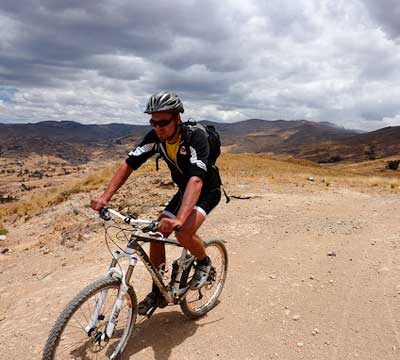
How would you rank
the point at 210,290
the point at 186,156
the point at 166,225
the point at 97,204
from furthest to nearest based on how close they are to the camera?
1. the point at 210,290
2. the point at 186,156
3. the point at 97,204
4. the point at 166,225

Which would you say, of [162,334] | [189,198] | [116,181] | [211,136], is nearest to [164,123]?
[211,136]

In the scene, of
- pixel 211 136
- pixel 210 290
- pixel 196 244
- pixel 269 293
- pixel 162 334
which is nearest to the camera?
pixel 211 136

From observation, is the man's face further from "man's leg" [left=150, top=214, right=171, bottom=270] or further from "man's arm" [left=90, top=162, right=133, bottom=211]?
"man's leg" [left=150, top=214, right=171, bottom=270]

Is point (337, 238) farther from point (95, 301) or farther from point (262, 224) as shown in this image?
point (95, 301)

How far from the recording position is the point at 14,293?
26.2 ft

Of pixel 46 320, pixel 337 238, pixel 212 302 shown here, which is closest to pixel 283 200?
pixel 337 238

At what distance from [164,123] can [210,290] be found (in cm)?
303

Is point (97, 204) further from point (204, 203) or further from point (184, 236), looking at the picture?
point (204, 203)

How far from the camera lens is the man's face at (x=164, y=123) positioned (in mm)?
4532

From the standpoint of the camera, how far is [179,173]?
16.8 ft

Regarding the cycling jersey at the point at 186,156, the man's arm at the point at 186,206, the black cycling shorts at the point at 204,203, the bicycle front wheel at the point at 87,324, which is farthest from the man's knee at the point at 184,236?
the bicycle front wheel at the point at 87,324

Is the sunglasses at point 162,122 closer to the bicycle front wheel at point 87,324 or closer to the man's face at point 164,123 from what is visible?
the man's face at point 164,123

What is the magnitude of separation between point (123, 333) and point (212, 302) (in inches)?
72.6

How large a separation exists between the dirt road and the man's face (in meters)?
2.72
